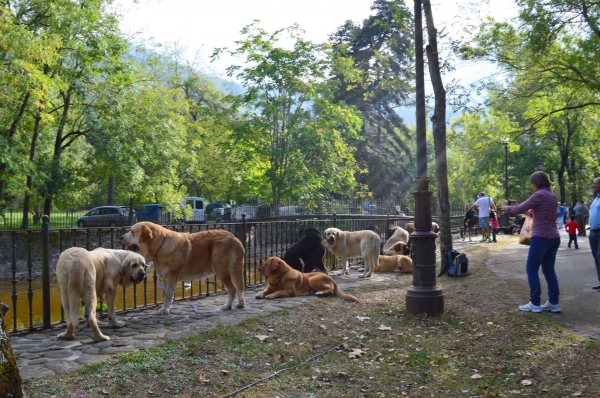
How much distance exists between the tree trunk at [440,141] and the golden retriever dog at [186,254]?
275 inches

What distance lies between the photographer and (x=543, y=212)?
7.95 meters

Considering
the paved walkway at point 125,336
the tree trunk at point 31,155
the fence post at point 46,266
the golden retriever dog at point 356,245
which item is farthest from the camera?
the tree trunk at point 31,155

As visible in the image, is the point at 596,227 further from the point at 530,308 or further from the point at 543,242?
the point at 530,308

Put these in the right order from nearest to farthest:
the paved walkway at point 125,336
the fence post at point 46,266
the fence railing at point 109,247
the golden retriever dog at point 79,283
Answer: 1. the paved walkway at point 125,336
2. the golden retriever dog at point 79,283
3. the fence post at point 46,266
4. the fence railing at point 109,247

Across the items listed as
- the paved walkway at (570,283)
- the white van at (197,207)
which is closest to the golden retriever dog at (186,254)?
the paved walkway at (570,283)

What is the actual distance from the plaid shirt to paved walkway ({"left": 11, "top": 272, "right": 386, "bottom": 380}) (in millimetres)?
3941

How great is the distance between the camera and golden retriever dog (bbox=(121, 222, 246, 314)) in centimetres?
724

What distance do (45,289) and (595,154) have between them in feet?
174

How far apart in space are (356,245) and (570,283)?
4.83 meters

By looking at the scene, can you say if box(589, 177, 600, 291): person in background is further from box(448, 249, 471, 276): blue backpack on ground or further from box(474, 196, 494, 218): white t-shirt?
box(474, 196, 494, 218): white t-shirt

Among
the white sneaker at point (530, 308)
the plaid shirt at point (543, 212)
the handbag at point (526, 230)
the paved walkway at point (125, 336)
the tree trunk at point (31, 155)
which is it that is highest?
the tree trunk at point (31, 155)

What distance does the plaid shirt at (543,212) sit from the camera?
787 cm

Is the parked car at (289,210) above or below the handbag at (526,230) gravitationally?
above

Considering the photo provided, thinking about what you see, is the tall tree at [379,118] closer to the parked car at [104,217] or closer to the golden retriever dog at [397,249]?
the parked car at [104,217]
